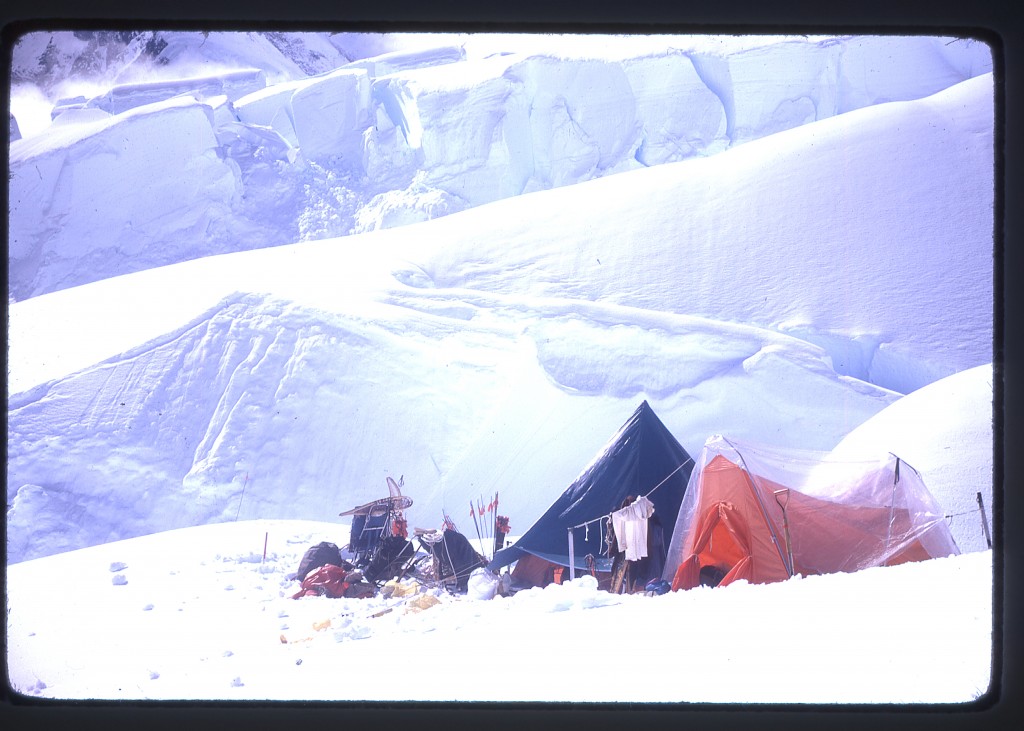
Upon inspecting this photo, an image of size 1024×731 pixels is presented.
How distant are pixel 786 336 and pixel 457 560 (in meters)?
1.73

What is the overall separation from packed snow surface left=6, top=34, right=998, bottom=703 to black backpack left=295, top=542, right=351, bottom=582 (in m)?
0.04

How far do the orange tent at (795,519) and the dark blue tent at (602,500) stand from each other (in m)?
0.10

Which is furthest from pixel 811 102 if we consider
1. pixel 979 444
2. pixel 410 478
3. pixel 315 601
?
pixel 315 601

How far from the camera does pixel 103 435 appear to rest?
103 inches

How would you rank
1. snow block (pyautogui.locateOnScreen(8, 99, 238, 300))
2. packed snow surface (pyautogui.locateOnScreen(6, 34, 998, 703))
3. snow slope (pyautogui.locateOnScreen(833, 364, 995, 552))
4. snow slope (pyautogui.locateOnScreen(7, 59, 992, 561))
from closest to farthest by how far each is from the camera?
packed snow surface (pyautogui.locateOnScreen(6, 34, 998, 703))
snow slope (pyautogui.locateOnScreen(833, 364, 995, 552))
snow block (pyautogui.locateOnScreen(8, 99, 238, 300))
snow slope (pyautogui.locateOnScreen(7, 59, 992, 561))

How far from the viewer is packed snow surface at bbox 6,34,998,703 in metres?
1.85

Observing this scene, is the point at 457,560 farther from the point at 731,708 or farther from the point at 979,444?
the point at 979,444

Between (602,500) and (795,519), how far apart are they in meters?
0.61

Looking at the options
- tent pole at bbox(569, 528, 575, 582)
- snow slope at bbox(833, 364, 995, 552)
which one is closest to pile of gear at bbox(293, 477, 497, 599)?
tent pole at bbox(569, 528, 575, 582)

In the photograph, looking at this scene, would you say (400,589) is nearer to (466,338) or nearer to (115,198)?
(466,338)

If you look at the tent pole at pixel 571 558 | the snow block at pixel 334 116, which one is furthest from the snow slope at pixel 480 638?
the snow block at pixel 334 116

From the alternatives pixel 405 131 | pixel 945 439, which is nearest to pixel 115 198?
pixel 405 131

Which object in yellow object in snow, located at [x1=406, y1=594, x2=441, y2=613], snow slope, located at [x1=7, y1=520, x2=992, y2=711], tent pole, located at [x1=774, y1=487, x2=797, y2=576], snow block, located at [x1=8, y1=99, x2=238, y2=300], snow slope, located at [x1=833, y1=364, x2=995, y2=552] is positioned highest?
snow block, located at [x1=8, y1=99, x2=238, y2=300]

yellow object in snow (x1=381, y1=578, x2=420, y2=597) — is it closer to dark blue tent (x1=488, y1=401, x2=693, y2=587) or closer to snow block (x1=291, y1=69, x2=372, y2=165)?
dark blue tent (x1=488, y1=401, x2=693, y2=587)
